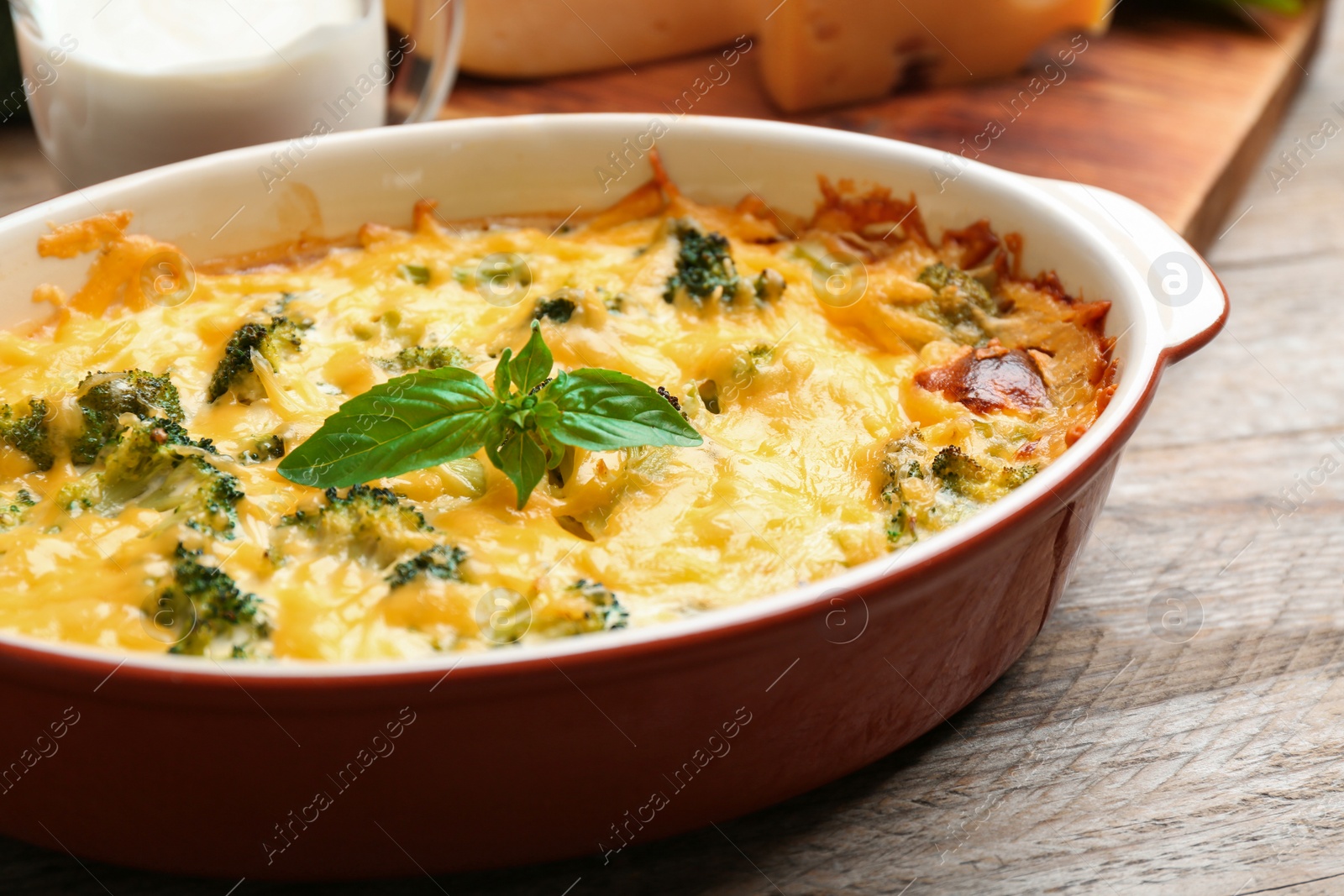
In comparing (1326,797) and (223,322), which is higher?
(223,322)

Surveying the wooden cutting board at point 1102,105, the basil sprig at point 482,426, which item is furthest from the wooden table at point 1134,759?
the wooden cutting board at point 1102,105

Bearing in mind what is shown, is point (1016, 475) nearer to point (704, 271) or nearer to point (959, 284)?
point (959, 284)

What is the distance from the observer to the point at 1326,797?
1.96 meters

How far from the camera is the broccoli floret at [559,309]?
7.94ft

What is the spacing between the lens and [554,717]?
151 centimetres

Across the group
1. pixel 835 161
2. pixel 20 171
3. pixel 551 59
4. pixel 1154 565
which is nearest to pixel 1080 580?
pixel 1154 565

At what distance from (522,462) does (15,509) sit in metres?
0.85

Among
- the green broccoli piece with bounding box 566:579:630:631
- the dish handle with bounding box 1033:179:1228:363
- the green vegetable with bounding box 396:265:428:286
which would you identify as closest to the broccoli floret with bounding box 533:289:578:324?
the green vegetable with bounding box 396:265:428:286

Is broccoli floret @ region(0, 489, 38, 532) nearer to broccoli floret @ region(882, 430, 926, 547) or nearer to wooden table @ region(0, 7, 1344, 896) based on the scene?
wooden table @ region(0, 7, 1344, 896)

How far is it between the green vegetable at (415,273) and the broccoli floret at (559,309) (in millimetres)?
354

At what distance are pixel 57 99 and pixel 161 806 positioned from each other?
224 cm

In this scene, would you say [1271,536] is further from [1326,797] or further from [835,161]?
[835,161]

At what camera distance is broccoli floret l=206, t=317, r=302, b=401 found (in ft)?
7.38

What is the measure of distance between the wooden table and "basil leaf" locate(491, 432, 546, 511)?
588mm
